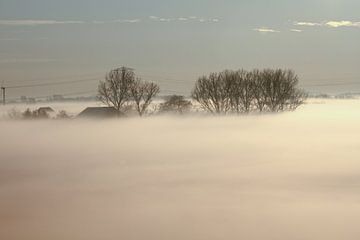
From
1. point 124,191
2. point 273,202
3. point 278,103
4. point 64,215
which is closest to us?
point 64,215

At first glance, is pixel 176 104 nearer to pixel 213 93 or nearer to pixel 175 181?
pixel 213 93

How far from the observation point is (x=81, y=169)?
8862 cm

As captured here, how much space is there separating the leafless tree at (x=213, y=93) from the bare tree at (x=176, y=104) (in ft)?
21.0

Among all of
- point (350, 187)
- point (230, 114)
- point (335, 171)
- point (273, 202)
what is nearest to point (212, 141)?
point (230, 114)

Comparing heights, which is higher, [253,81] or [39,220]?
[253,81]

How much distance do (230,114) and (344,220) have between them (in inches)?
2073

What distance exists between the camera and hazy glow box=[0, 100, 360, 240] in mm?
47500

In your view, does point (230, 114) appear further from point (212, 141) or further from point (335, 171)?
point (212, 141)

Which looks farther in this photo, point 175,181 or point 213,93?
point 213,93

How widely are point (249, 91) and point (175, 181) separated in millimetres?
22169

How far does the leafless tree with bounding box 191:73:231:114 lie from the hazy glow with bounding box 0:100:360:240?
941 cm

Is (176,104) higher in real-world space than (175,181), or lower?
higher

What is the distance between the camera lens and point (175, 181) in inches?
3150

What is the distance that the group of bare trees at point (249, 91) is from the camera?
309ft
